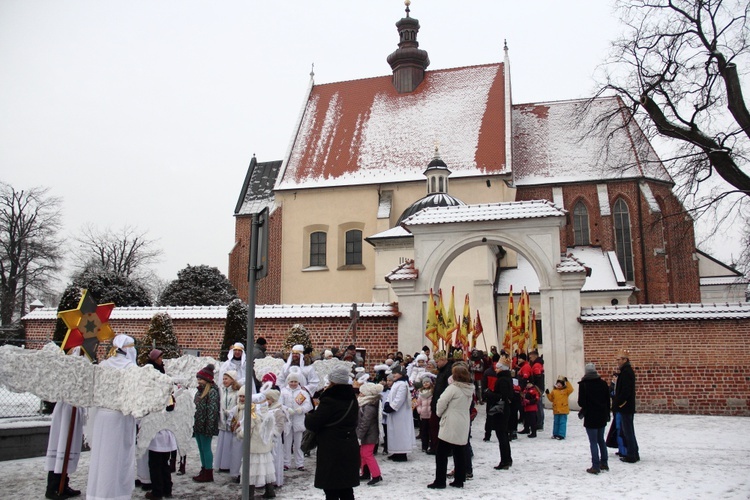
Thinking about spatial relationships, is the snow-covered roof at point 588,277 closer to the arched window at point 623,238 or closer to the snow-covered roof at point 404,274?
the arched window at point 623,238

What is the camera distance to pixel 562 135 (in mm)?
31094

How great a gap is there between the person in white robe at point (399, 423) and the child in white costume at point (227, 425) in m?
2.50

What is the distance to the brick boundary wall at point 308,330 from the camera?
18062mm

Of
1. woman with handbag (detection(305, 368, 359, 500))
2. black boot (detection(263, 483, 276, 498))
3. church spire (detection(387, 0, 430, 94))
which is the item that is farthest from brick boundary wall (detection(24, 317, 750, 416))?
church spire (detection(387, 0, 430, 94))

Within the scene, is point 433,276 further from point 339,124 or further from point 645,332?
point 339,124

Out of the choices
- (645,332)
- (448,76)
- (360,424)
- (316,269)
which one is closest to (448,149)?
(448,76)

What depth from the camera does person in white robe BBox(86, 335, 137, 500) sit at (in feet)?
21.1

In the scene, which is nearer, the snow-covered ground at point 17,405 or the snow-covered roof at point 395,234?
the snow-covered ground at point 17,405

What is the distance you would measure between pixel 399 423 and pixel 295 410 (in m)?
1.77

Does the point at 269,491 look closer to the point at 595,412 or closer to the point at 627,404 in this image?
the point at 595,412

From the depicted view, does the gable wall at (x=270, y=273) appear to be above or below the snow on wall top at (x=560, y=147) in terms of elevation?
below

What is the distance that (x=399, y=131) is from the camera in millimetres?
30922

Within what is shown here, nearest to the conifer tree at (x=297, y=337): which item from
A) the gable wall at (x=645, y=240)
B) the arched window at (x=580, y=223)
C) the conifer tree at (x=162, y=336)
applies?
the conifer tree at (x=162, y=336)

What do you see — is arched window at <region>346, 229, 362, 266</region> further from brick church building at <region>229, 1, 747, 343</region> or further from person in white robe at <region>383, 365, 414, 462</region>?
person in white robe at <region>383, 365, 414, 462</region>
